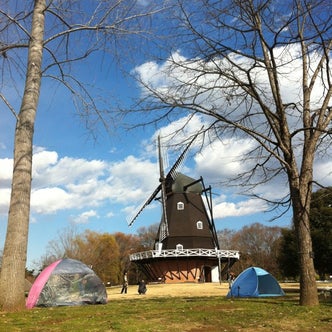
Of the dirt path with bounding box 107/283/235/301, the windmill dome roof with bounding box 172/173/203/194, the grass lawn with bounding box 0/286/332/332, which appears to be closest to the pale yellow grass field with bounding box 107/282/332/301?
the dirt path with bounding box 107/283/235/301

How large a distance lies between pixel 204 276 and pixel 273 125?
3252cm

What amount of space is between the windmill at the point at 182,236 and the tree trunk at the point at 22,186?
1109 inches

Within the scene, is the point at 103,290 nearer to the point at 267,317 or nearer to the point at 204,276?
the point at 267,317

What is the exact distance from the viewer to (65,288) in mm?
13133

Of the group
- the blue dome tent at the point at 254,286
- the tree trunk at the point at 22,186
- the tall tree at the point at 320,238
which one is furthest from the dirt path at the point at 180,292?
the tree trunk at the point at 22,186

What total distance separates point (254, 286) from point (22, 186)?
10.3m

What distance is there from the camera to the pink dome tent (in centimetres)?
1258

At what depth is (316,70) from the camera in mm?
10180

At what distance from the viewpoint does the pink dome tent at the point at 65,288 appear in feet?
41.3

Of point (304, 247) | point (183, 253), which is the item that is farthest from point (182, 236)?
point (304, 247)

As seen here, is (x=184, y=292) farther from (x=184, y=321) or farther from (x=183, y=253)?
(x=184, y=321)

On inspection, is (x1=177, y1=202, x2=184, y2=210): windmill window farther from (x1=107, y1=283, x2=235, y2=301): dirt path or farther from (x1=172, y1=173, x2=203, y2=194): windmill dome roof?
(x1=107, y1=283, x2=235, y2=301): dirt path

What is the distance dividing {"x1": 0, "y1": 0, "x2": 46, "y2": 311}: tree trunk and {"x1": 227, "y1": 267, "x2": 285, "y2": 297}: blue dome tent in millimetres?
9342

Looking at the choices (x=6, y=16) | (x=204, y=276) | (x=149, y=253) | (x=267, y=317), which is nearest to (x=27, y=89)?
(x=6, y=16)
